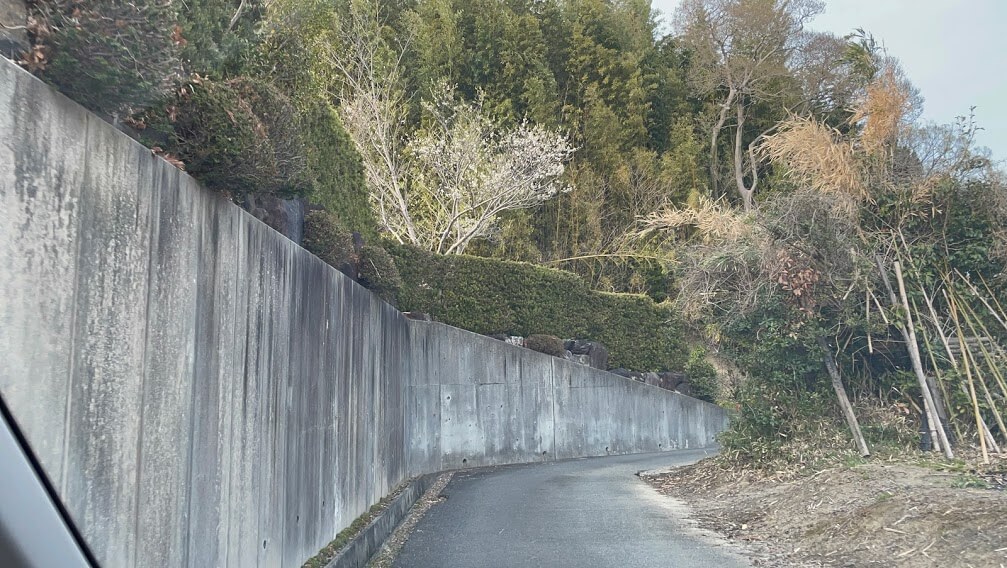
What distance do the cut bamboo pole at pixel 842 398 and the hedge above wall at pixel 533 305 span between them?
4.30m

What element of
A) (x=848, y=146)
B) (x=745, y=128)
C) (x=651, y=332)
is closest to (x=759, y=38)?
(x=745, y=128)

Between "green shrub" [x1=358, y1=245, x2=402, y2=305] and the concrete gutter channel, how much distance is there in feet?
9.66

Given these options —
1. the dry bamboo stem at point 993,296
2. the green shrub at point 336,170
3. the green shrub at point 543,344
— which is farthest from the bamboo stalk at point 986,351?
the green shrub at point 543,344

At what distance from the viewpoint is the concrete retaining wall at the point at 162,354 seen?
287 centimetres

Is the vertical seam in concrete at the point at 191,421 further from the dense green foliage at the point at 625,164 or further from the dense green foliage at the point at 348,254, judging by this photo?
the dense green foliage at the point at 348,254

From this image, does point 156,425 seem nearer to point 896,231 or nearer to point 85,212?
point 85,212

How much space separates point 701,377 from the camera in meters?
27.4

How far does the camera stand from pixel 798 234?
11.4 meters

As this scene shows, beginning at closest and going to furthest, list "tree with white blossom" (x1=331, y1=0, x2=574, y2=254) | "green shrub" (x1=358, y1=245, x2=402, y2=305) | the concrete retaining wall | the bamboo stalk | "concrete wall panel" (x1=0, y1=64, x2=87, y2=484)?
"concrete wall panel" (x1=0, y1=64, x2=87, y2=484) → the concrete retaining wall → the bamboo stalk → "green shrub" (x1=358, y1=245, x2=402, y2=305) → "tree with white blossom" (x1=331, y1=0, x2=574, y2=254)

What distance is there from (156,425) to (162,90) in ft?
5.59

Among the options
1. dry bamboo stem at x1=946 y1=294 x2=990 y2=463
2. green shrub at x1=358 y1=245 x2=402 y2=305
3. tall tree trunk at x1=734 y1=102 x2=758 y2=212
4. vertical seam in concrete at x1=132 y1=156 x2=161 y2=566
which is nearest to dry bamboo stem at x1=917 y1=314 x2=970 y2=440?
dry bamboo stem at x1=946 y1=294 x2=990 y2=463

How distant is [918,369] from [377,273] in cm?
729

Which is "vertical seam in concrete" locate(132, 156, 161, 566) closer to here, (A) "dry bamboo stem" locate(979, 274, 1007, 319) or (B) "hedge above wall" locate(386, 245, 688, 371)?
(A) "dry bamboo stem" locate(979, 274, 1007, 319)

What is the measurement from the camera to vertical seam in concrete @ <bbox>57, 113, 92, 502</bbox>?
9.66 feet
